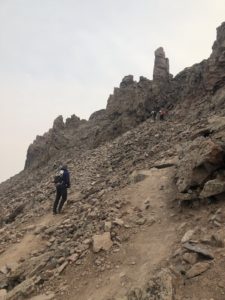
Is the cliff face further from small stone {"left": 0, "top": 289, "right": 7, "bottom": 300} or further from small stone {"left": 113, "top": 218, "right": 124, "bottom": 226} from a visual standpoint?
small stone {"left": 0, "top": 289, "right": 7, "bottom": 300}

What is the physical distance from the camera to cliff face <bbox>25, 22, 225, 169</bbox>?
98.3 ft

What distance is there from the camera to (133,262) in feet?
35.4

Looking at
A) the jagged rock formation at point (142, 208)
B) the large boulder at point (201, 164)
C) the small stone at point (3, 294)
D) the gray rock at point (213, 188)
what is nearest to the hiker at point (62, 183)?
the jagged rock formation at point (142, 208)

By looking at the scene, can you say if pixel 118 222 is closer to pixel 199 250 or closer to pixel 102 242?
pixel 102 242

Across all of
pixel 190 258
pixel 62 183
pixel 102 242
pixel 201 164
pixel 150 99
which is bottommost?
pixel 190 258

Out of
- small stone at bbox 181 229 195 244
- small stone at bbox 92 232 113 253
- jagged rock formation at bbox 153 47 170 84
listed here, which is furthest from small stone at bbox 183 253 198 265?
jagged rock formation at bbox 153 47 170 84

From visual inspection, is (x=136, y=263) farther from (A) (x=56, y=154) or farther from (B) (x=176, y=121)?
(A) (x=56, y=154)

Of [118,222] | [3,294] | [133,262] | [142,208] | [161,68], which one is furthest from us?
[161,68]

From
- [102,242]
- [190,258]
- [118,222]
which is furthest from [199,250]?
[118,222]

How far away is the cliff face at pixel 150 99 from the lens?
98.3ft

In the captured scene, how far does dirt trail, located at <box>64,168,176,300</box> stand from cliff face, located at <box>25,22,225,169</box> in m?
14.6

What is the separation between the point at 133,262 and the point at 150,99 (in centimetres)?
2746

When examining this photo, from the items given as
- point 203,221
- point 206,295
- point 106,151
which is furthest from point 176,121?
point 206,295

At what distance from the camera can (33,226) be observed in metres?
17.3
